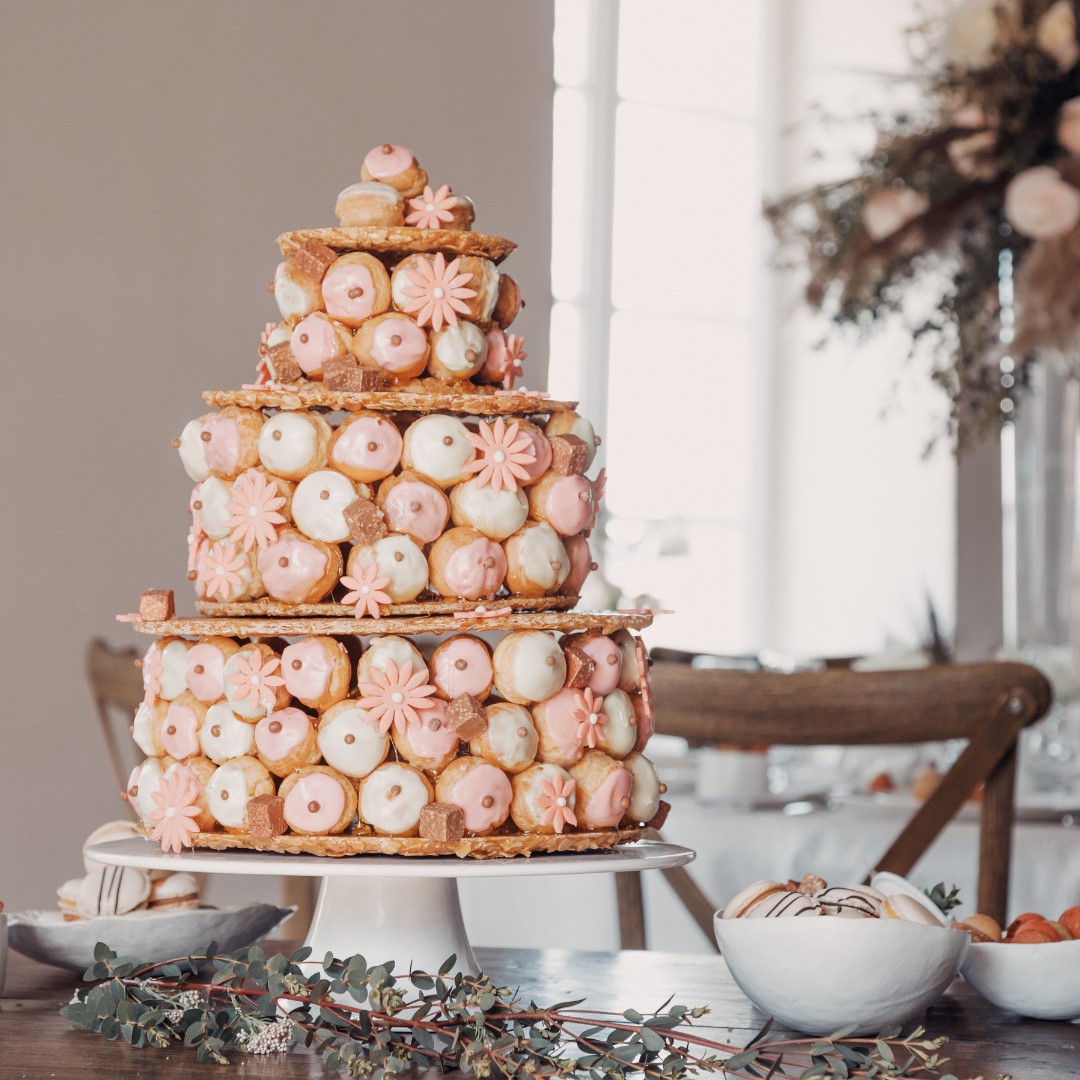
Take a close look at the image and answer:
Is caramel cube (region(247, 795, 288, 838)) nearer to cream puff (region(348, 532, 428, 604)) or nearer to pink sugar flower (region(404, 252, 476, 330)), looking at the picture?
cream puff (region(348, 532, 428, 604))

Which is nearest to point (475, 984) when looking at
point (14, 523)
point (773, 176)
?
point (14, 523)

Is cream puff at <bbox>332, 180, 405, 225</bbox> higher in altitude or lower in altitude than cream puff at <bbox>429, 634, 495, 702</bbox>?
higher

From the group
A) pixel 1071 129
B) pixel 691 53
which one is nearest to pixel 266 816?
pixel 1071 129

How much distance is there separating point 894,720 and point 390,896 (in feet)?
2.29

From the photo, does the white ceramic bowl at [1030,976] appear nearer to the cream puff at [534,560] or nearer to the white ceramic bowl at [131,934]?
the cream puff at [534,560]

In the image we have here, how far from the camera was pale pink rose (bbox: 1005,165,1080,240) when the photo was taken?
241 cm

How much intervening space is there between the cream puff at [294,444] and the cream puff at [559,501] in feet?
0.43

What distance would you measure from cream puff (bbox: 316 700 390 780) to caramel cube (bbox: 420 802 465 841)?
0.14 ft

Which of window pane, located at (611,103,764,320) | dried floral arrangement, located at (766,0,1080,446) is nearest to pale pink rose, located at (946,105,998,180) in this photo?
dried floral arrangement, located at (766,0,1080,446)

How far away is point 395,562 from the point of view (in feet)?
3.05

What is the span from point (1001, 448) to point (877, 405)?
51 centimetres

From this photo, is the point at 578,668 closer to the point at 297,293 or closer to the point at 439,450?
the point at 439,450

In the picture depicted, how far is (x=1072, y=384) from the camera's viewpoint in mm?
3885

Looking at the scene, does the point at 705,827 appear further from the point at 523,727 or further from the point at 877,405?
the point at 877,405
